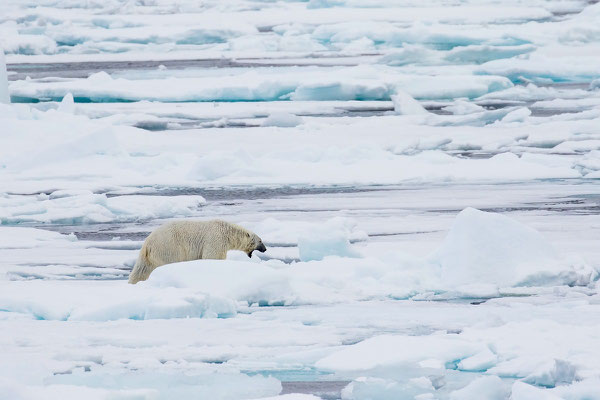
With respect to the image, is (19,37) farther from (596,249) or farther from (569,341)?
(569,341)

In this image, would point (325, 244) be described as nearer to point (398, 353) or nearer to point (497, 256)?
point (497, 256)

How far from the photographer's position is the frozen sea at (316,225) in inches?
164

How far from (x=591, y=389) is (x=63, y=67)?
60.0ft

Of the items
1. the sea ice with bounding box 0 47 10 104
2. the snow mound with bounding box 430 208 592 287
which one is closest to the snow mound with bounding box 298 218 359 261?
the snow mound with bounding box 430 208 592 287

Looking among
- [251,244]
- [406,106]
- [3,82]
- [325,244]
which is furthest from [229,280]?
[406,106]

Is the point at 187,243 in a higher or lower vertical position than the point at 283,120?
higher

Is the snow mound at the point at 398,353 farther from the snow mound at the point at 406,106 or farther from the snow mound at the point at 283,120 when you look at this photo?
the snow mound at the point at 406,106

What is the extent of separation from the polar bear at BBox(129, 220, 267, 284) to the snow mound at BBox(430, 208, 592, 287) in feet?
3.49

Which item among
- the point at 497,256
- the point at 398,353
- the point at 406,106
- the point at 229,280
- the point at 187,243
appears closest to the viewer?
the point at 398,353

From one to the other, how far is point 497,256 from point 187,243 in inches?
59.2

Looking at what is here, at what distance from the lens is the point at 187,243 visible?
5.75 m

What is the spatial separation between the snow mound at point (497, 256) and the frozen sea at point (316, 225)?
1 cm

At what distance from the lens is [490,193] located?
8.90 meters

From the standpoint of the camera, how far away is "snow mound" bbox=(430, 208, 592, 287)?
18.0 ft
